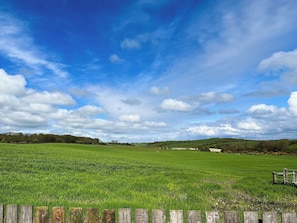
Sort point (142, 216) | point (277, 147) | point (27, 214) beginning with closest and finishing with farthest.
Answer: point (142, 216)
point (27, 214)
point (277, 147)

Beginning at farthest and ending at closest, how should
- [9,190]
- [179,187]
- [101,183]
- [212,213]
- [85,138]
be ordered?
[85,138] → [179,187] → [101,183] → [9,190] → [212,213]

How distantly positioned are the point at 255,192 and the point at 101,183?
10466 mm

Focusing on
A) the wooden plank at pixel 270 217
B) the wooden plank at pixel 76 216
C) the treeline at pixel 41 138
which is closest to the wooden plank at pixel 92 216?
the wooden plank at pixel 76 216

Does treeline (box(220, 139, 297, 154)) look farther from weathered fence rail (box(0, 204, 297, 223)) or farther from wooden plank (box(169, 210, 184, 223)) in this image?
wooden plank (box(169, 210, 184, 223))

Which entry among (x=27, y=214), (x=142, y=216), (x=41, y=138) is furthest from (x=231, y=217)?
(x=41, y=138)

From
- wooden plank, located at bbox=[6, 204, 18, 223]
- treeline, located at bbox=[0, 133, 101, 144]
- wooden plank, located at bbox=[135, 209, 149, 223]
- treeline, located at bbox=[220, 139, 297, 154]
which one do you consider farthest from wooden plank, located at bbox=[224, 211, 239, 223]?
treeline, located at bbox=[0, 133, 101, 144]

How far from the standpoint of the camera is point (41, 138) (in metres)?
140

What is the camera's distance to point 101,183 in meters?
16.3

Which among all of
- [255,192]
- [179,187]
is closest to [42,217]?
[179,187]

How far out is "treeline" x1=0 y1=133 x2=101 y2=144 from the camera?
124750 millimetres

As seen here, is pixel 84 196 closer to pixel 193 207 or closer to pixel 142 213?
pixel 193 207

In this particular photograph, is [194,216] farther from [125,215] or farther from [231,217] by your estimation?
[125,215]

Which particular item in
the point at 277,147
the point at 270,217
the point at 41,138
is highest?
the point at 270,217

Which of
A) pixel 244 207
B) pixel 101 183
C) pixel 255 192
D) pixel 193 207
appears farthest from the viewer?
pixel 255 192
